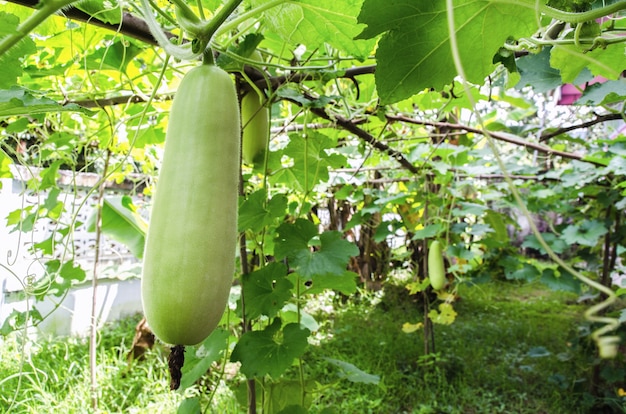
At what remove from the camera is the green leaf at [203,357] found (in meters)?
0.87

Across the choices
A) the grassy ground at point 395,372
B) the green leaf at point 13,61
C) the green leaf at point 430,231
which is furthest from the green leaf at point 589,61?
the green leaf at point 430,231

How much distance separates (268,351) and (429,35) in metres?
0.63

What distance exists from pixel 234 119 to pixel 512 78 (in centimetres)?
81

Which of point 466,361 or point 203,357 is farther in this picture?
point 466,361

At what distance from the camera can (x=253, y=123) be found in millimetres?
822

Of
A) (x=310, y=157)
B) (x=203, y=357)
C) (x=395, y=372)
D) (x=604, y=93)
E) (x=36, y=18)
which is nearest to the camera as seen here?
(x=36, y=18)

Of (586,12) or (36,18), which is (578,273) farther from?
(36,18)

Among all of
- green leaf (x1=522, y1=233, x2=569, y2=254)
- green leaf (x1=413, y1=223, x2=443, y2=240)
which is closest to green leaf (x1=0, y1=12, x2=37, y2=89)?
green leaf (x1=413, y1=223, x2=443, y2=240)

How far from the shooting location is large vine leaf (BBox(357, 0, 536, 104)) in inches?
18.2

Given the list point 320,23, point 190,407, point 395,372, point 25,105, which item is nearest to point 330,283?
point 190,407

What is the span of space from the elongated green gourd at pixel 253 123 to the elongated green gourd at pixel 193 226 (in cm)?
41

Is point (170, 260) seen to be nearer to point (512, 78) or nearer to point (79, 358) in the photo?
point (512, 78)

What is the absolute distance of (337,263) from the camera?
88 cm

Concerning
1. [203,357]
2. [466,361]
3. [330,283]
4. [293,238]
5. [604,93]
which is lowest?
[466,361]
